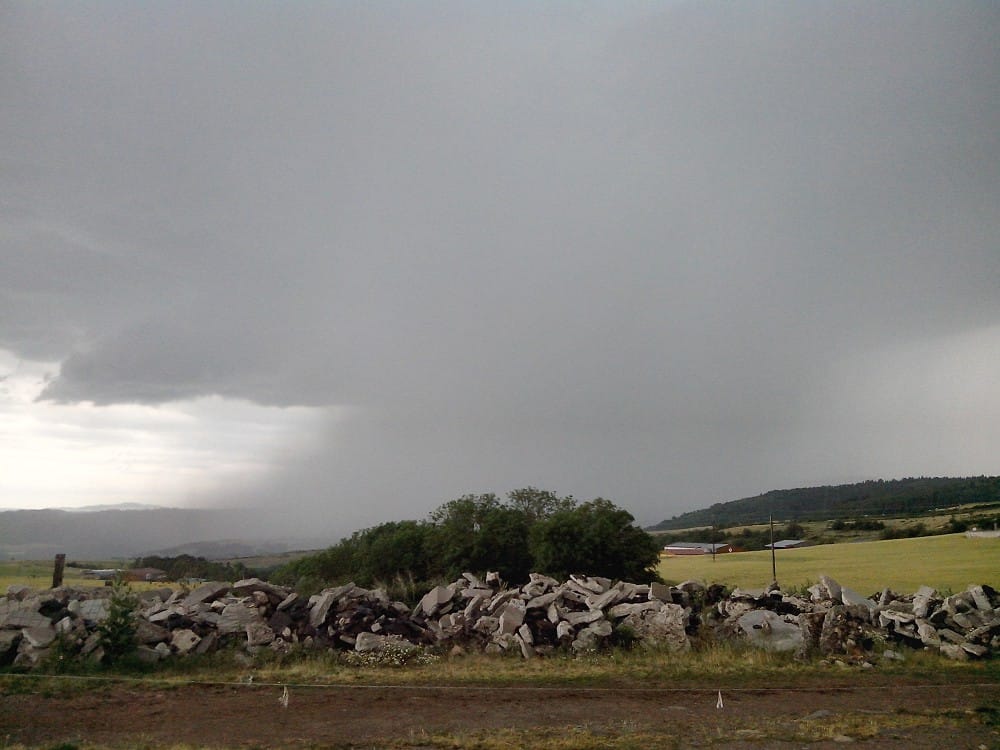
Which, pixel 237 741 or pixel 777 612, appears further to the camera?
pixel 777 612

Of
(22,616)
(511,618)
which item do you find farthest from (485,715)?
(22,616)

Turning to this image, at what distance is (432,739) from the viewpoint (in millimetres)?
9523

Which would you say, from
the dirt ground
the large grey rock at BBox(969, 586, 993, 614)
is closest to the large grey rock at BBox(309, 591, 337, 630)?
the dirt ground

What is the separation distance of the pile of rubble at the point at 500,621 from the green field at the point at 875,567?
6.91 metres

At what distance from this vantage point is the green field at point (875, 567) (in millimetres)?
28375

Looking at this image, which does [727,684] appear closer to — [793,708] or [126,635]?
[793,708]

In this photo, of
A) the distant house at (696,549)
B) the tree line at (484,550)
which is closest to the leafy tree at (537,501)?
the tree line at (484,550)

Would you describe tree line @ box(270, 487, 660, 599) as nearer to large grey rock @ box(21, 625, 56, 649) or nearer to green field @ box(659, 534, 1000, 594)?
green field @ box(659, 534, 1000, 594)

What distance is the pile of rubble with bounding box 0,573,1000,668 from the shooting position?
15797mm

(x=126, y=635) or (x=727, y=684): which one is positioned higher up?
(x=126, y=635)

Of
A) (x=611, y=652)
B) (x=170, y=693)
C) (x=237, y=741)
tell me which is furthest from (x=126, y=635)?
(x=611, y=652)

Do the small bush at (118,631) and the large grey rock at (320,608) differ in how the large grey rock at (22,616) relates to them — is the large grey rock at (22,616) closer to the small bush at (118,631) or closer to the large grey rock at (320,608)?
the small bush at (118,631)

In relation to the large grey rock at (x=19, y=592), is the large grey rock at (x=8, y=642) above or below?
below

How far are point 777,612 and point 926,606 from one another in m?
3.73
